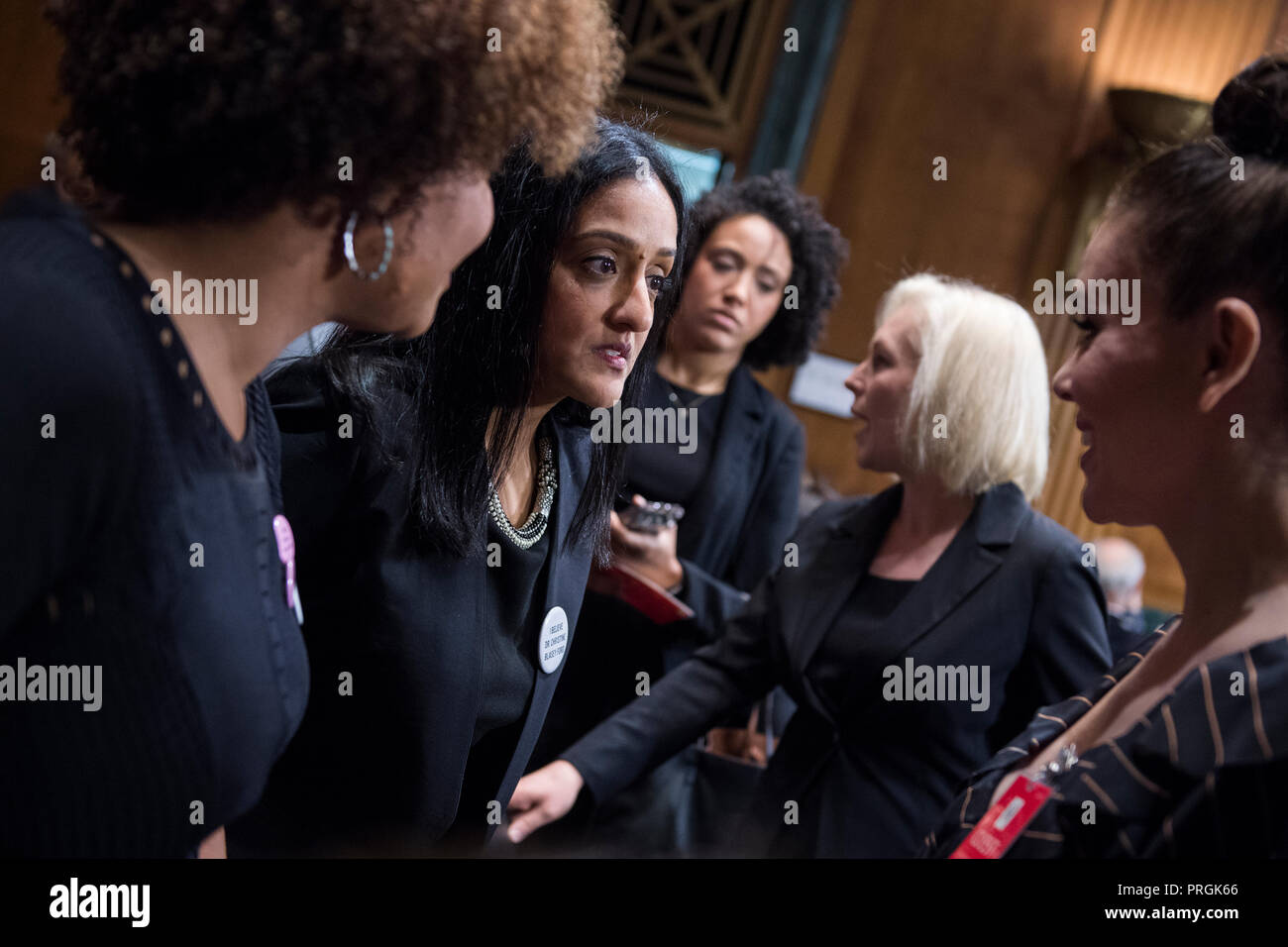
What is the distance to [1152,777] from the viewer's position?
95 centimetres

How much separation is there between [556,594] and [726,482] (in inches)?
56.0

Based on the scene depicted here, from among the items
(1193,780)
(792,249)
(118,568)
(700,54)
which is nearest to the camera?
(118,568)

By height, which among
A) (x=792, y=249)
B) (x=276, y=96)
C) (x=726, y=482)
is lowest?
(x=726, y=482)

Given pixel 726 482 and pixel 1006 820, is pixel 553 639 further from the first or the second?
pixel 726 482

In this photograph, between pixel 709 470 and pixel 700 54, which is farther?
pixel 700 54

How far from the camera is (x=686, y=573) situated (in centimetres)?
250

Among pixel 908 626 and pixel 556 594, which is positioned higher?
pixel 556 594

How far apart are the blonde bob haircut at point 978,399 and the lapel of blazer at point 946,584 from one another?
0.29 feet

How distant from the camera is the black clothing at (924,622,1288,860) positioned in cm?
88

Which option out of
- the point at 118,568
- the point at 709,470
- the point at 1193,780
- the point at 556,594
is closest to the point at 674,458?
the point at 709,470

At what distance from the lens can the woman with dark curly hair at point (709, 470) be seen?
2346 mm

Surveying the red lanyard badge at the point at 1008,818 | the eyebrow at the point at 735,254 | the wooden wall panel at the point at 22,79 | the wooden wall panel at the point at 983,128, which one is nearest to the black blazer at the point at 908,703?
the red lanyard badge at the point at 1008,818

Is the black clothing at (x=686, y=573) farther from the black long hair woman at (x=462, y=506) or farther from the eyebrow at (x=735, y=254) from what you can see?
the black long hair woman at (x=462, y=506)

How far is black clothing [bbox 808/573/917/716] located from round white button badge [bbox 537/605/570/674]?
2.33ft
